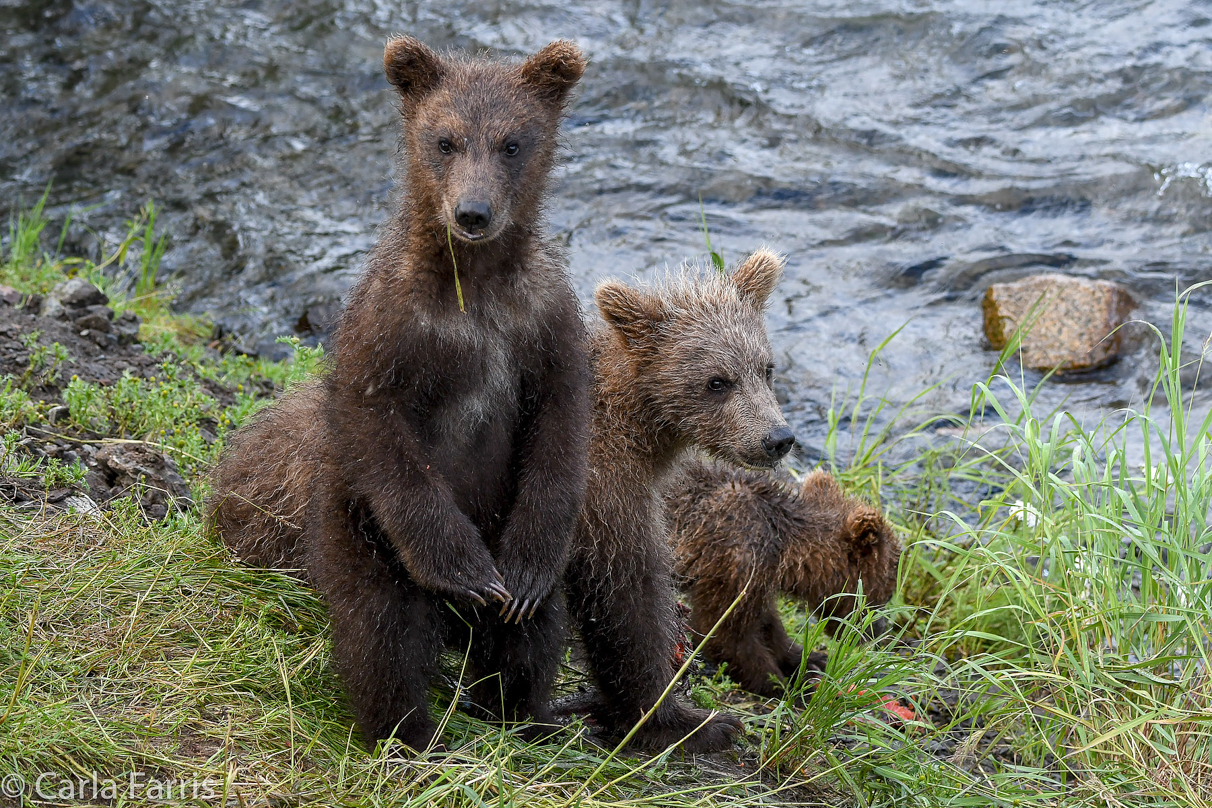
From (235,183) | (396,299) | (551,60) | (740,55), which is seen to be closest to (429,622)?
(396,299)

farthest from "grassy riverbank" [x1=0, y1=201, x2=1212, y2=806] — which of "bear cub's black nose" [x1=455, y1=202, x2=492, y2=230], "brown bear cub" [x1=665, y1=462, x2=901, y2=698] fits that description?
"bear cub's black nose" [x1=455, y1=202, x2=492, y2=230]

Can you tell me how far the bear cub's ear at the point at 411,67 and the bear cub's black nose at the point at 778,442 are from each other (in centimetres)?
→ 203

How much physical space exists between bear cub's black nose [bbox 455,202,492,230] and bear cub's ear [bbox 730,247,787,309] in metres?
1.99

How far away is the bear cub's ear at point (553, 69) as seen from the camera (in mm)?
4375

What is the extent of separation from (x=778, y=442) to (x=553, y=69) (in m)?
1.83

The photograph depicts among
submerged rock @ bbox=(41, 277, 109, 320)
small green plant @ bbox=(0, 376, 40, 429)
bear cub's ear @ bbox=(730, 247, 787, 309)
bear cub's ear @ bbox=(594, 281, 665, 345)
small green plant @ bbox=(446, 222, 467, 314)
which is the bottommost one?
submerged rock @ bbox=(41, 277, 109, 320)

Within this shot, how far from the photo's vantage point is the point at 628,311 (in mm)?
5477

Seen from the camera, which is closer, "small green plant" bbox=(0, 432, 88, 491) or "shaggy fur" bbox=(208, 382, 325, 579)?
"shaggy fur" bbox=(208, 382, 325, 579)

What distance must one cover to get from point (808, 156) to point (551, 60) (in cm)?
698

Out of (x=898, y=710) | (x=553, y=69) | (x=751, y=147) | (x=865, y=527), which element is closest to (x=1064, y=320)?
(x=751, y=147)

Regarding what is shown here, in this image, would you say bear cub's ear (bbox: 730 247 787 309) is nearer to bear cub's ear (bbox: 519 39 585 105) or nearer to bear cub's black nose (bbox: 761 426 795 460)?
bear cub's black nose (bbox: 761 426 795 460)

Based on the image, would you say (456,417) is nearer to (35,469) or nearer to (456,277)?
(456,277)

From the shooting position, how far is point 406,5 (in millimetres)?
13297

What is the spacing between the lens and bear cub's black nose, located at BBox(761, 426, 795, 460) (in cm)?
525
